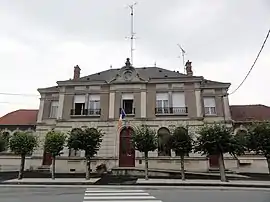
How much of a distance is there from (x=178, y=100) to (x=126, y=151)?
250 inches

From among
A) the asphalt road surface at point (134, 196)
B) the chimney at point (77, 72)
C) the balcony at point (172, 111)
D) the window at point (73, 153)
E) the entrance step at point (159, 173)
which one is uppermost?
the chimney at point (77, 72)

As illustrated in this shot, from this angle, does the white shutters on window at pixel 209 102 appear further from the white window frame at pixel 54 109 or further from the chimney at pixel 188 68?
the white window frame at pixel 54 109

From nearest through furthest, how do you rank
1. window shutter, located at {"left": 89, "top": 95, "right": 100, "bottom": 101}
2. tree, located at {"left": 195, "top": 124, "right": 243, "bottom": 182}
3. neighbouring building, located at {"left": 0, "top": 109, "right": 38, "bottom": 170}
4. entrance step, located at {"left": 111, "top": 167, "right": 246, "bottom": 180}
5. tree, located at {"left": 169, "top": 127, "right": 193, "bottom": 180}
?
tree, located at {"left": 195, "top": 124, "right": 243, "bottom": 182} → tree, located at {"left": 169, "top": 127, "right": 193, "bottom": 180} → entrance step, located at {"left": 111, "top": 167, "right": 246, "bottom": 180} → window shutter, located at {"left": 89, "top": 95, "right": 100, "bottom": 101} → neighbouring building, located at {"left": 0, "top": 109, "right": 38, "bottom": 170}

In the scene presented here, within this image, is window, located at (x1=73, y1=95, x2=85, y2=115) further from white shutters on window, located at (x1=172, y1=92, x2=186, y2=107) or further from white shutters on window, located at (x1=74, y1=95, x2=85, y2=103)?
white shutters on window, located at (x1=172, y1=92, x2=186, y2=107)

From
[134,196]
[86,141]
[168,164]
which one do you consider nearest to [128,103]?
[168,164]

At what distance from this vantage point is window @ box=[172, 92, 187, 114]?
2286 centimetres

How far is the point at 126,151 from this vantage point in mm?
22344

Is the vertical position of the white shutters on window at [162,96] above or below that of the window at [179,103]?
above

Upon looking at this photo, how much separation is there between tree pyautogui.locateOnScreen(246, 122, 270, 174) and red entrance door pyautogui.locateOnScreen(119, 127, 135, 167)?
9.35m

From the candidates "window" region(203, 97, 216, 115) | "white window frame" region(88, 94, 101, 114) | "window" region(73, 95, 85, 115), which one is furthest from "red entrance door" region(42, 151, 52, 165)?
"window" region(203, 97, 216, 115)

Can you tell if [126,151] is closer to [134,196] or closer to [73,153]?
[73,153]

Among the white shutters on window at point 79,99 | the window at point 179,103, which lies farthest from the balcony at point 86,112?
the window at point 179,103

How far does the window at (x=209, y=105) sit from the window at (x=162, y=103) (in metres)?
3.56

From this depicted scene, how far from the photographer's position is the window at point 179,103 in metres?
22.9
